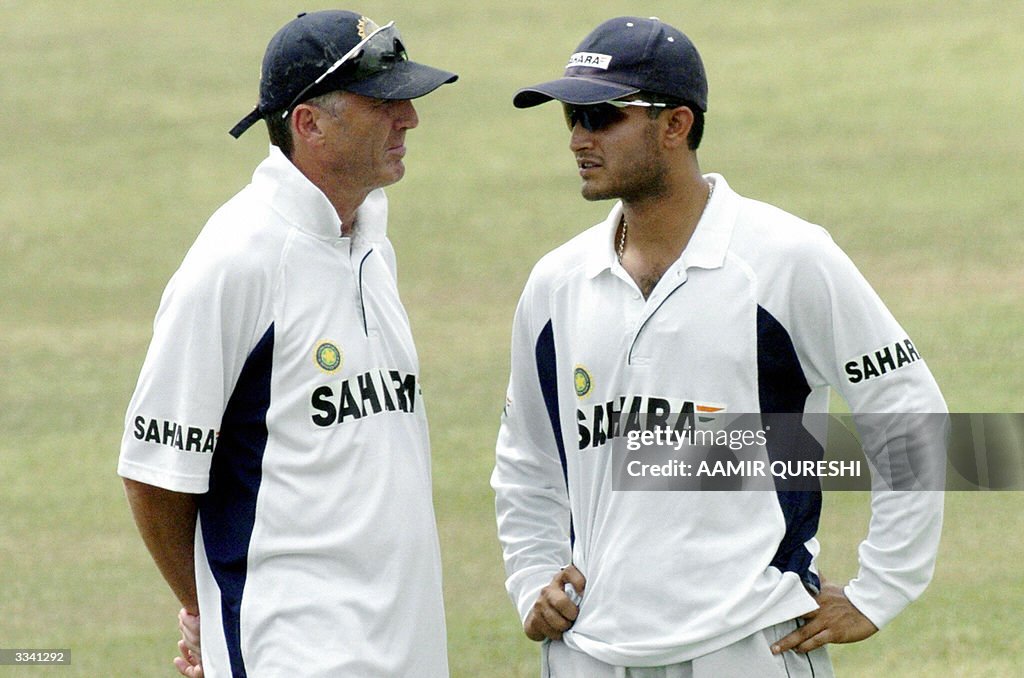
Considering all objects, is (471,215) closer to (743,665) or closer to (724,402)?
(724,402)

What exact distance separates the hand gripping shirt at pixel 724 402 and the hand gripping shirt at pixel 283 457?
0.44 m

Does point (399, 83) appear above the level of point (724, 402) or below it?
above

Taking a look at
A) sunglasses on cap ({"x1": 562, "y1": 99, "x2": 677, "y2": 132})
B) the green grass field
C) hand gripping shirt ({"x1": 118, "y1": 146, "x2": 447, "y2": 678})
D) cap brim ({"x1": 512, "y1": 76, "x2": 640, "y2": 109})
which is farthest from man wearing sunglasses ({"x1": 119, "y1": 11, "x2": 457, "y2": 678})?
the green grass field

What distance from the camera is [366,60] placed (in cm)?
409

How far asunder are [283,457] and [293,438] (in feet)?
0.15

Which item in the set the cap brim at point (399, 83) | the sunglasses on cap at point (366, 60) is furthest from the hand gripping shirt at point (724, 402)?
the sunglasses on cap at point (366, 60)

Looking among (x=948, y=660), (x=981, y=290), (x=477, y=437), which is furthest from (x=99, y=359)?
(x=948, y=660)

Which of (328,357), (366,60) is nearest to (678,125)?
(366,60)

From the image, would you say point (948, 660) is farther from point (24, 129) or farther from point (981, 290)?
point (24, 129)

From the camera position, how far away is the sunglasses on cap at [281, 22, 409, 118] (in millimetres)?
4062

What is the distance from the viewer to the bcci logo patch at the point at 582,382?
13.5 feet

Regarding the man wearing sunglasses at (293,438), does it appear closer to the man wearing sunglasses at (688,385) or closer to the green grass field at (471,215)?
the man wearing sunglasses at (688,385)

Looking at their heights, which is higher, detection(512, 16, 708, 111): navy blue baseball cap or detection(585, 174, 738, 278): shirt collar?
detection(512, 16, 708, 111): navy blue baseball cap

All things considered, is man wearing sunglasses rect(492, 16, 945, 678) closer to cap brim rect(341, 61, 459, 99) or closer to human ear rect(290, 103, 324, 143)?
cap brim rect(341, 61, 459, 99)
